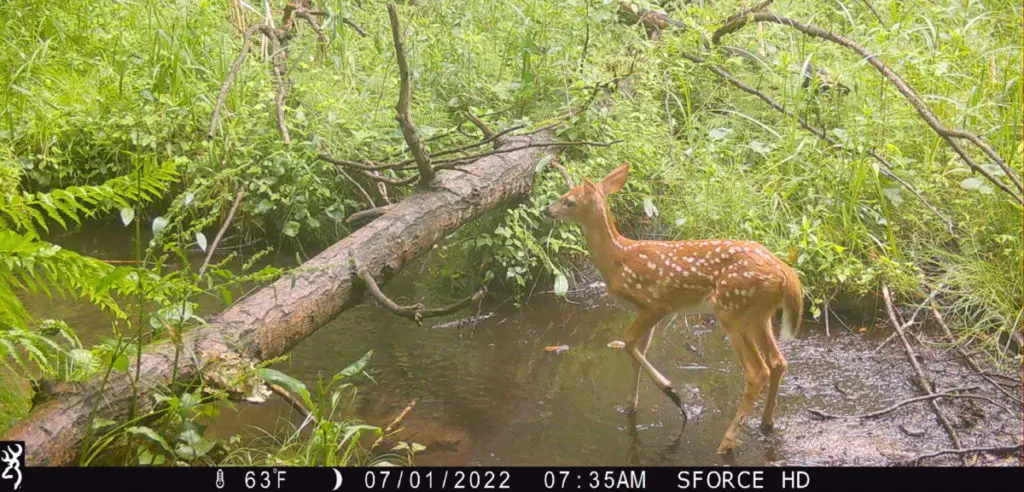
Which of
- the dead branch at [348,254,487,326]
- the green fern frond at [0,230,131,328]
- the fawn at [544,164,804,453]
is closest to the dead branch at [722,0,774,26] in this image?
the fawn at [544,164,804,453]

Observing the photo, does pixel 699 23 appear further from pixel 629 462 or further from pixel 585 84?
pixel 629 462

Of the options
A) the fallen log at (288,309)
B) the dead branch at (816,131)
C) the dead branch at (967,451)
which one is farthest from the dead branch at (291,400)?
the dead branch at (816,131)

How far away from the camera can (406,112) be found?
4695 mm

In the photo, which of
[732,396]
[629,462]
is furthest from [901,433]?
[629,462]

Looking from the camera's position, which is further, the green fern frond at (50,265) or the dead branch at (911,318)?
the dead branch at (911,318)

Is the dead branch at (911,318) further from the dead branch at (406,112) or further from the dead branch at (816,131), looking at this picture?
the dead branch at (406,112)

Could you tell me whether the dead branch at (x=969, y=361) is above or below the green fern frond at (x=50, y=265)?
below

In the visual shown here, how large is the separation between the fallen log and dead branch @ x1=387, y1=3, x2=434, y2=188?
13cm

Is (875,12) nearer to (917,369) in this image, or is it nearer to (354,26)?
(917,369)

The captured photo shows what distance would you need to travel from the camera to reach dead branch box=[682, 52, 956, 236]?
17.7 ft

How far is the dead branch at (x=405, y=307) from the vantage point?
4.01m

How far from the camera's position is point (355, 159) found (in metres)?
6.06

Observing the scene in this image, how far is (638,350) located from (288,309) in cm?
152

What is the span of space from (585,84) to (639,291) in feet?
5.98
